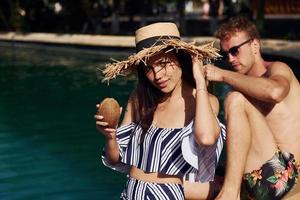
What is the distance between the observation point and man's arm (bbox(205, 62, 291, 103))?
406 cm

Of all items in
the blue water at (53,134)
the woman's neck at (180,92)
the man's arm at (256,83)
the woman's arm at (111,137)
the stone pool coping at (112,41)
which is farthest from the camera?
the stone pool coping at (112,41)

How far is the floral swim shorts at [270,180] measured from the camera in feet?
13.3

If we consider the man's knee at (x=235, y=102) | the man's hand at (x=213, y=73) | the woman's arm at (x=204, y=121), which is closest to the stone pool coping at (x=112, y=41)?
the man's hand at (x=213, y=73)

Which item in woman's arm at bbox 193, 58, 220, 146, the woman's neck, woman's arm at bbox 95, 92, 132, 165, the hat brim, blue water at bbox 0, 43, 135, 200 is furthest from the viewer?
blue water at bbox 0, 43, 135, 200

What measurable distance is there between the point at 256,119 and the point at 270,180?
0.40 meters

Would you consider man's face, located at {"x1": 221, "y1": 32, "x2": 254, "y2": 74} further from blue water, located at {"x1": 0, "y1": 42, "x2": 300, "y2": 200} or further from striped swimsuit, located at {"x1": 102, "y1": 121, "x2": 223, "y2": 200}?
blue water, located at {"x1": 0, "y1": 42, "x2": 300, "y2": 200}

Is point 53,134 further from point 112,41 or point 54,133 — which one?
point 112,41

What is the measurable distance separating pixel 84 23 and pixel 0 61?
14573mm

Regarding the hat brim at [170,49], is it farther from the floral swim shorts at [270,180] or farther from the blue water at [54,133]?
the blue water at [54,133]

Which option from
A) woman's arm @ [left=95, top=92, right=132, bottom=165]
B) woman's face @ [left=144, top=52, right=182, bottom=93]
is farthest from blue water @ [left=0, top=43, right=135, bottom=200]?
woman's face @ [left=144, top=52, right=182, bottom=93]

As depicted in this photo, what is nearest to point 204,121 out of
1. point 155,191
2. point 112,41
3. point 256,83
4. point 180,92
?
point 180,92

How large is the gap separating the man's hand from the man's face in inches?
7.6

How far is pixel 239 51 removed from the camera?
427cm

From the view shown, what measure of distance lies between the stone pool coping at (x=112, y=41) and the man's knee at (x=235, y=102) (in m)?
10.3
